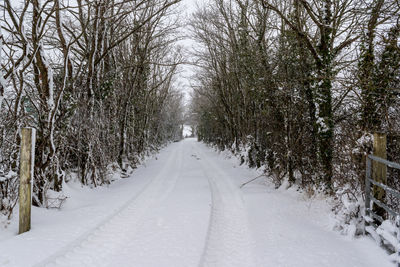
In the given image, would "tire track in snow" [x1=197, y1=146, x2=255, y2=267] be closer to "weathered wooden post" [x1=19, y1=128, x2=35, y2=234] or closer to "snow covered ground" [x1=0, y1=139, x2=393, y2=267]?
"snow covered ground" [x1=0, y1=139, x2=393, y2=267]

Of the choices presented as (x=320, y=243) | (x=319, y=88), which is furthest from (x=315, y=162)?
(x=320, y=243)

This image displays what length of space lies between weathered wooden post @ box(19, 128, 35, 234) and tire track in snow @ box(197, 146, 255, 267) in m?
3.02

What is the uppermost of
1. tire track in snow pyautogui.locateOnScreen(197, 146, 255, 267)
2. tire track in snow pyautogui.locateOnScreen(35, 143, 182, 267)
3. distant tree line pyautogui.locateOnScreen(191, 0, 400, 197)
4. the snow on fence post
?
distant tree line pyautogui.locateOnScreen(191, 0, 400, 197)

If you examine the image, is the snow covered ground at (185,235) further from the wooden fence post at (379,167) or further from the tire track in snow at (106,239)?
the wooden fence post at (379,167)

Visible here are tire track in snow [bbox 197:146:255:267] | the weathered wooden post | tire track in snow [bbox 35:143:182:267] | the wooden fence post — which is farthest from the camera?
the weathered wooden post

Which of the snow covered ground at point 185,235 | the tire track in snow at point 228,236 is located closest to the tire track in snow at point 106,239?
the snow covered ground at point 185,235

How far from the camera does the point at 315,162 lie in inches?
294

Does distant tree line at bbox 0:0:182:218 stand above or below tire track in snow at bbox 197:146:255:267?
above

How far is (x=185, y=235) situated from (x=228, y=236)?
76 cm

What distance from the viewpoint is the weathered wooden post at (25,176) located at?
440 cm

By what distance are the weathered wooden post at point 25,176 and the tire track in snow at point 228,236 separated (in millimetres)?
3025

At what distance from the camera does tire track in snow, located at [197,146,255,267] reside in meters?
3.81

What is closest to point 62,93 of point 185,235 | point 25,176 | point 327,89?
point 25,176

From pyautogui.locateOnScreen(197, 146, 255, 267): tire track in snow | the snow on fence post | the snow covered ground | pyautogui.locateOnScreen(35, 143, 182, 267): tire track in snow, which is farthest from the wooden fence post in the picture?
pyautogui.locateOnScreen(35, 143, 182, 267): tire track in snow
